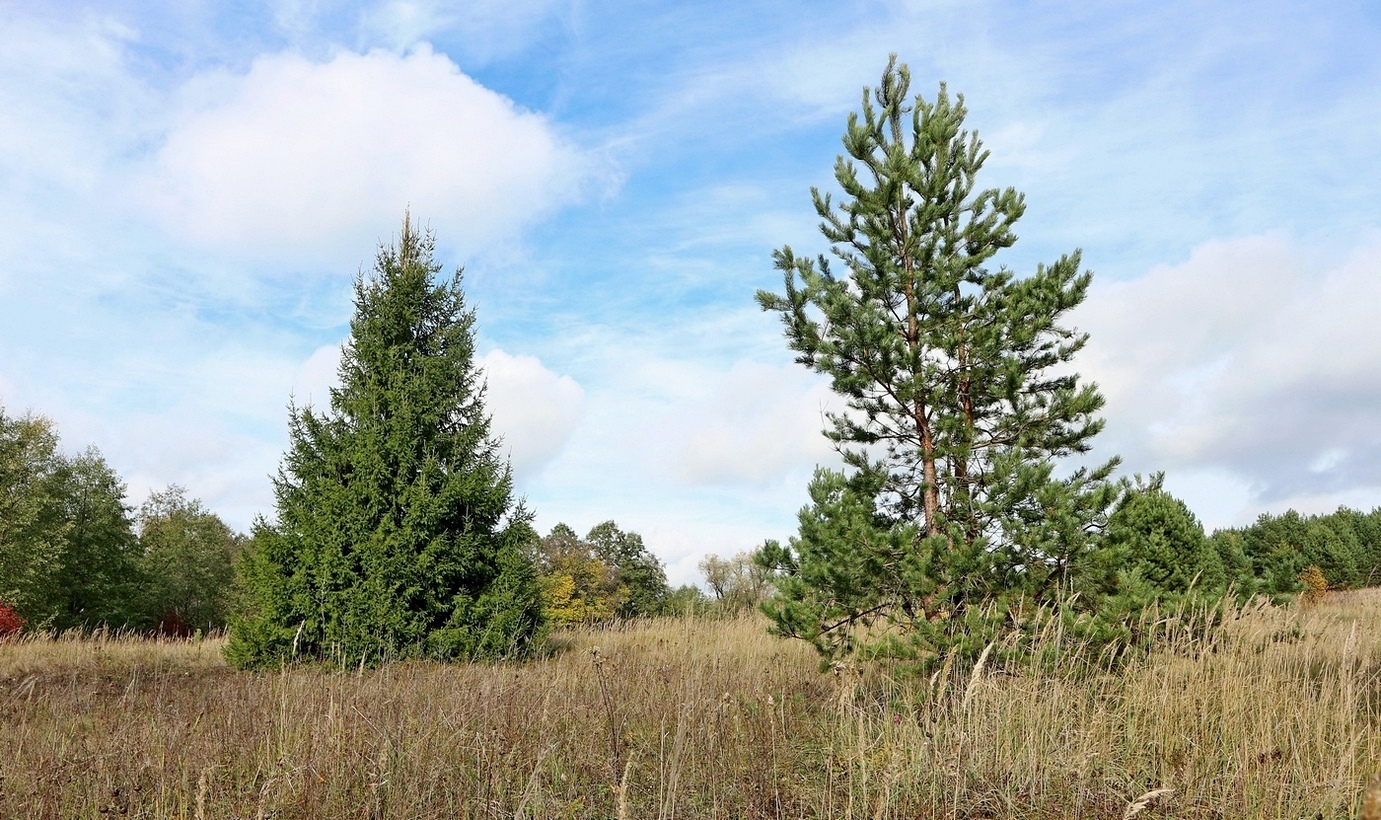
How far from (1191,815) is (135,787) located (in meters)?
5.63

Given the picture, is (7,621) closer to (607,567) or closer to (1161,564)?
(607,567)

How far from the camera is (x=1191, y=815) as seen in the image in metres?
4.26

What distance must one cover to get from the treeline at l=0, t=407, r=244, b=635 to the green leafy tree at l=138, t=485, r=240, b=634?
0.06 m

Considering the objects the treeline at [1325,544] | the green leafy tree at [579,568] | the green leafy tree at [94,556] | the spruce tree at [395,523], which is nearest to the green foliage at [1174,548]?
the spruce tree at [395,523]

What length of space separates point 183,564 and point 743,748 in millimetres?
42583

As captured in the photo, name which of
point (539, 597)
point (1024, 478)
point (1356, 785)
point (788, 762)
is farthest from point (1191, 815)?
point (539, 597)

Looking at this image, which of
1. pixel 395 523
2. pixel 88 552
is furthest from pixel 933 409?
pixel 88 552

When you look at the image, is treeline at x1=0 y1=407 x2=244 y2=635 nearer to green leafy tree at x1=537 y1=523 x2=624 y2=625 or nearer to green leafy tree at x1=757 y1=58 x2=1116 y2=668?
green leafy tree at x1=537 y1=523 x2=624 y2=625

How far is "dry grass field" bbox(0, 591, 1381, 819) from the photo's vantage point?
4121 millimetres

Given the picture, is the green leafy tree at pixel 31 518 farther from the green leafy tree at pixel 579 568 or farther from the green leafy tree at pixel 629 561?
the green leafy tree at pixel 629 561

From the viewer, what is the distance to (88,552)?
2988 cm

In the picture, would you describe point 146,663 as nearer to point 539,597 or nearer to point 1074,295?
point 539,597

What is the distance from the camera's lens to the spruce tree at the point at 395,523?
10.6 meters

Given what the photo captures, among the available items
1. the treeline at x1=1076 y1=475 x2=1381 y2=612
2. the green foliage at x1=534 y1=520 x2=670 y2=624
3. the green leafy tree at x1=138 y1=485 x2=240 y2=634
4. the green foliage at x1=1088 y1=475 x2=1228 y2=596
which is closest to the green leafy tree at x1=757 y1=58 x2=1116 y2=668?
the treeline at x1=1076 y1=475 x2=1381 y2=612
